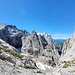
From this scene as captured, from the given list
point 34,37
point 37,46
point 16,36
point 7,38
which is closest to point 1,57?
point 37,46

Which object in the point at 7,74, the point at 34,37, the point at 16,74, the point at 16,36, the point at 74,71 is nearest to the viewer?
the point at 7,74

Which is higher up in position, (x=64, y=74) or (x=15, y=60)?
(x=15, y=60)

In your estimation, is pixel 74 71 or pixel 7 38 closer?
pixel 74 71

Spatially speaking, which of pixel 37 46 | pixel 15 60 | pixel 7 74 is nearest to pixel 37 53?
pixel 37 46

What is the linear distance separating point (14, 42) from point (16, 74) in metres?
152

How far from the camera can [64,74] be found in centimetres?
1772

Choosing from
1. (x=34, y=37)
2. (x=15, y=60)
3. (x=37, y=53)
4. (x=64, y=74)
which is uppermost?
(x=34, y=37)

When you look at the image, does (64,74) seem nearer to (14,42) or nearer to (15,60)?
(15,60)

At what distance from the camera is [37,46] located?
12769cm

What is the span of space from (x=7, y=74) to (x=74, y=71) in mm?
9132

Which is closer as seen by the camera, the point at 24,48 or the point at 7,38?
the point at 24,48

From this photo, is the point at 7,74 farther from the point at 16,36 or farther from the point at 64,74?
the point at 16,36

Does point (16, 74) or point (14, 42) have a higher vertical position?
point (14, 42)

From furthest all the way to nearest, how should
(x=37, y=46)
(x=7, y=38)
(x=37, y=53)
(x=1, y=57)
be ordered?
(x=7, y=38)
(x=37, y=46)
(x=37, y=53)
(x=1, y=57)
